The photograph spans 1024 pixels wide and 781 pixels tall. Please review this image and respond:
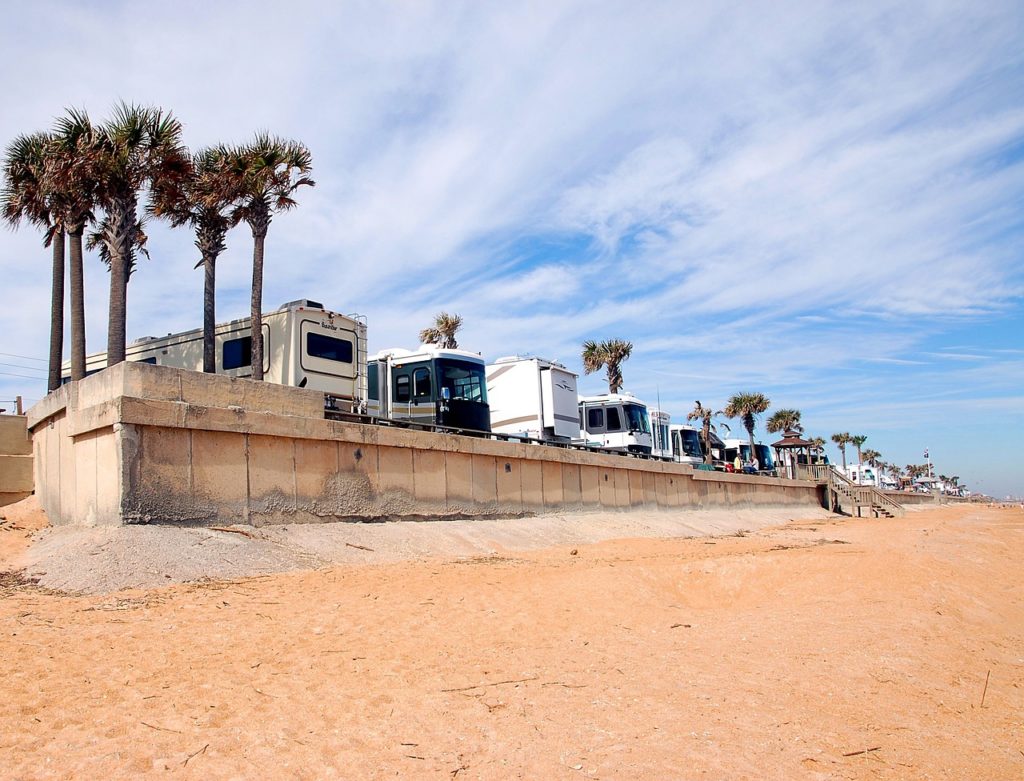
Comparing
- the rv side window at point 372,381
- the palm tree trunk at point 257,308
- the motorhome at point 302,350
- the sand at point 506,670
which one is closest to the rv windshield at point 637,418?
the rv side window at point 372,381

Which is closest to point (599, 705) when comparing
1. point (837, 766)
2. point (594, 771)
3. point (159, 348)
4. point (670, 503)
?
point (594, 771)

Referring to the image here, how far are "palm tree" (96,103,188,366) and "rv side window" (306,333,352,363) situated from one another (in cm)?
425

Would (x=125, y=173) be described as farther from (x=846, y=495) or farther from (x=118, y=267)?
(x=846, y=495)

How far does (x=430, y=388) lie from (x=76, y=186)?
949cm

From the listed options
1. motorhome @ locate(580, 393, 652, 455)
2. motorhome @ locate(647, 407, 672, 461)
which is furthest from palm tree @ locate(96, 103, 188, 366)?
motorhome @ locate(647, 407, 672, 461)

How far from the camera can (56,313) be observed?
66.2ft

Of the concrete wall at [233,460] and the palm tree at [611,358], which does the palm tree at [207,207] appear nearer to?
the concrete wall at [233,460]

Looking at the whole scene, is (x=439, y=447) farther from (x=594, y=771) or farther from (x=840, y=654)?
(x=594, y=771)

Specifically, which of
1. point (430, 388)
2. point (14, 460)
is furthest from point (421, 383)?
point (14, 460)

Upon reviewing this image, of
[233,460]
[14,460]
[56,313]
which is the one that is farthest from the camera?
[56,313]

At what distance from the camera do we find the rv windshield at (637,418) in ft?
103

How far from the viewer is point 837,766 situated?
457cm

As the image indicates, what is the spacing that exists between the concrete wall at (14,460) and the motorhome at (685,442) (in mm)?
28372

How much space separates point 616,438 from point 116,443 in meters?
→ 22.3
